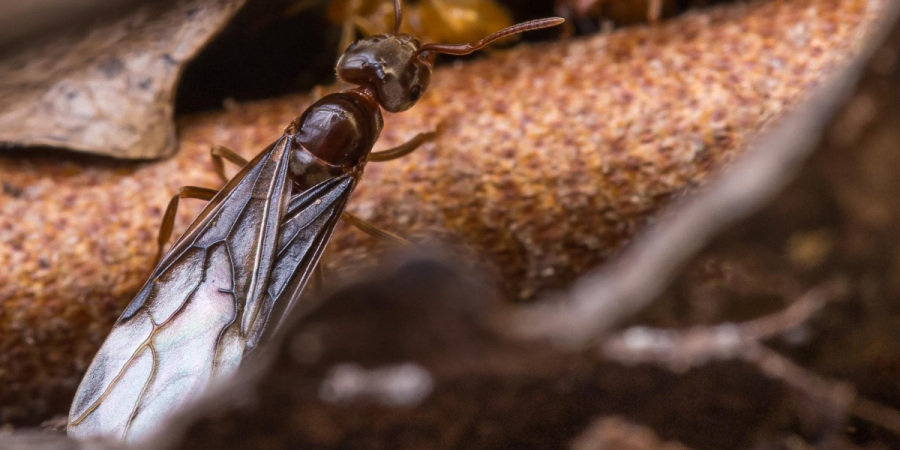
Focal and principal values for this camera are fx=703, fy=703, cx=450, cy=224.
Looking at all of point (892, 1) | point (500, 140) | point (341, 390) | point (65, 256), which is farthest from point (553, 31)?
point (65, 256)

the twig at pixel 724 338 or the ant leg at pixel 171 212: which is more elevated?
the ant leg at pixel 171 212

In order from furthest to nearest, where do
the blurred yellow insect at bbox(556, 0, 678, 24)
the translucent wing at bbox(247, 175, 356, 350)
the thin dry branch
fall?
the blurred yellow insect at bbox(556, 0, 678, 24) → the translucent wing at bbox(247, 175, 356, 350) → the thin dry branch

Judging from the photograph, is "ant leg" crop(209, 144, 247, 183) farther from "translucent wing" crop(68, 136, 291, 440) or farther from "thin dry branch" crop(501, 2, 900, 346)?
"thin dry branch" crop(501, 2, 900, 346)

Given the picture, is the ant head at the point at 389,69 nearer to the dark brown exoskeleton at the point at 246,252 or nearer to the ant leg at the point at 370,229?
the dark brown exoskeleton at the point at 246,252

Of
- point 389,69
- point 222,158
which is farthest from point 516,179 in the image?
point 222,158

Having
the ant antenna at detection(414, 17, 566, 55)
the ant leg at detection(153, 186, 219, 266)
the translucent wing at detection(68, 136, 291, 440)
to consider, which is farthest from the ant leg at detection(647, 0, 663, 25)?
the ant leg at detection(153, 186, 219, 266)

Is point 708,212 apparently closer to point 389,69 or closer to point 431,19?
point 389,69

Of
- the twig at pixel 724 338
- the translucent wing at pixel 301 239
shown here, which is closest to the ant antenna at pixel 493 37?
the translucent wing at pixel 301 239
